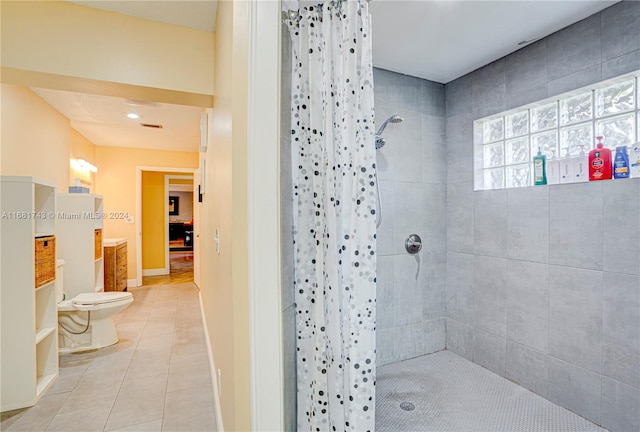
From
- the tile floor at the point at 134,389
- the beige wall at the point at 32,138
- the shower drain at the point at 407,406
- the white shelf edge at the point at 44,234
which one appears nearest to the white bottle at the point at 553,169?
the shower drain at the point at 407,406

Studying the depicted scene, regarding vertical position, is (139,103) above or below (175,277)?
above

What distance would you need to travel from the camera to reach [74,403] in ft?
6.78

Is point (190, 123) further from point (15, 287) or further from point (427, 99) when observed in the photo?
point (427, 99)

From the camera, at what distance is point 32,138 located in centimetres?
304

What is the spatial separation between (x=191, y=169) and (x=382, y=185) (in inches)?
170

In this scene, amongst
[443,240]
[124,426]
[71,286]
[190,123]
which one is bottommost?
[124,426]

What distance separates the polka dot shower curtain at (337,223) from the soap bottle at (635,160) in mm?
1492

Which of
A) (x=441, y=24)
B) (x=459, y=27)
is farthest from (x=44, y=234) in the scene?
(x=459, y=27)

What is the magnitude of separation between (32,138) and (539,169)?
4.38 m

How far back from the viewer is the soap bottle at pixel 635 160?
5.30 ft

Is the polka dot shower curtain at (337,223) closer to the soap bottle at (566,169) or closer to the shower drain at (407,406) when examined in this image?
the shower drain at (407,406)

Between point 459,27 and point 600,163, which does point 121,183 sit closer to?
point 459,27

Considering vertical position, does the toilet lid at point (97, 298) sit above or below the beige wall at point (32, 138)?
below

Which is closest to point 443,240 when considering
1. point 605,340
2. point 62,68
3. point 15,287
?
point 605,340
